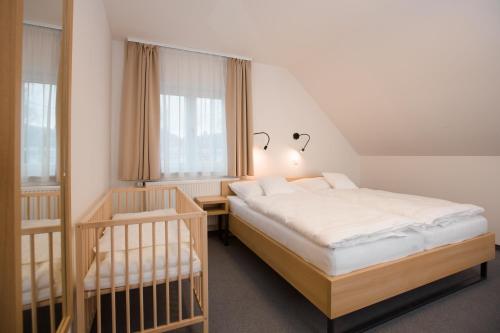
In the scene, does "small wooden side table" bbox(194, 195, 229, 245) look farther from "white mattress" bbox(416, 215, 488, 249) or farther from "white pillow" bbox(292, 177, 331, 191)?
"white mattress" bbox(416, 215, 488, 249)

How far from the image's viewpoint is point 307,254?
1.57m

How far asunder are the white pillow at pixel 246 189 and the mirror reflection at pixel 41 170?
1.98m

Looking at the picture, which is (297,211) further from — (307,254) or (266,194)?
(266,194)

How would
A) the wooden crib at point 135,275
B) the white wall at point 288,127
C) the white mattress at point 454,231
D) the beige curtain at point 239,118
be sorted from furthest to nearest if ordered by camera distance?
the white wall at point 288,127 < the beige curtain at point 239,118 < the white mattress at point 454,231 < the wooden crib at point 135,275

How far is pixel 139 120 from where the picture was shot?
9.35ft

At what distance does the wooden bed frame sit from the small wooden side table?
2.98 ft

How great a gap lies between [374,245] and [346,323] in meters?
0.55

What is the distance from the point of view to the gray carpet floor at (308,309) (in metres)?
1.54

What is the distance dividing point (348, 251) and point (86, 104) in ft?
6.57

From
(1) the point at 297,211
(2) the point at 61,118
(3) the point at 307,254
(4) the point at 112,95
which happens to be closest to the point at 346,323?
(3) the point at 307,254

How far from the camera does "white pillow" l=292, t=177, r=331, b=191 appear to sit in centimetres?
344

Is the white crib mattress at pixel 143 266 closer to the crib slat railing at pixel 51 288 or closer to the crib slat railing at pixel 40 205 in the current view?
the crib slat railing at pixel 51 288

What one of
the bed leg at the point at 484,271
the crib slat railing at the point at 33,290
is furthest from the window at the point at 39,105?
the bed leg at the point at 484,271

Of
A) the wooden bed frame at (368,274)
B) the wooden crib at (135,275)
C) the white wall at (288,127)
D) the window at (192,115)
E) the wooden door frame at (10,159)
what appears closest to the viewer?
the wooden door frame at (10,159)
